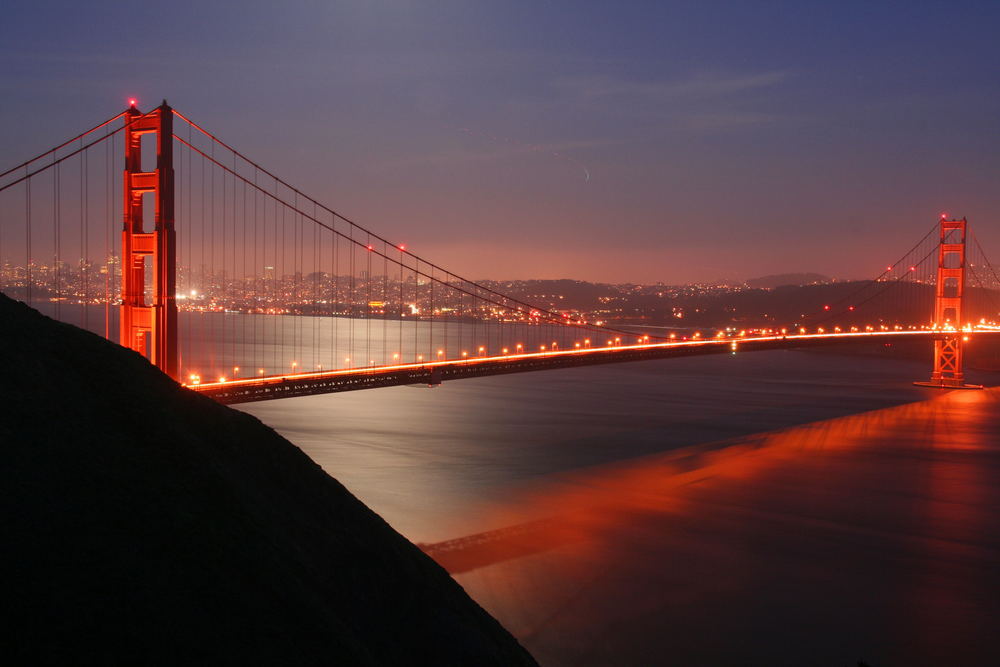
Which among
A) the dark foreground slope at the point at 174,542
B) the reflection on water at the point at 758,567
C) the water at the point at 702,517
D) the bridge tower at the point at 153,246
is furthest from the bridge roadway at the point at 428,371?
the dark foreground slope at the point at 174,542

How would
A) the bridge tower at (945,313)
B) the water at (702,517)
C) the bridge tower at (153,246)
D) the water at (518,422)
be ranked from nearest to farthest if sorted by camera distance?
1. the water at (702,517)
2. the bridge tower at (153,246)
3. the water at (518,422)
4. the bridge tower at (945,313)

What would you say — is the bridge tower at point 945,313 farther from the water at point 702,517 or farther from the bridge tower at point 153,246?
the bridge tower at point 153,246

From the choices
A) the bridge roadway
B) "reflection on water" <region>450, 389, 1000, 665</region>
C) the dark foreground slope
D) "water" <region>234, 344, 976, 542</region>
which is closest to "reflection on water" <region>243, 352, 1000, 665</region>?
"reflection on water" <region>450, 389, 1000, 665</region>

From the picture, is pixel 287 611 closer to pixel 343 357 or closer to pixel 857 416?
pixel 857 416

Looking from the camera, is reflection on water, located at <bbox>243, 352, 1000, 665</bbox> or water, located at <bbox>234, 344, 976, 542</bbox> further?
water, located at <bbox>234, 344, 976, 542</bbox>

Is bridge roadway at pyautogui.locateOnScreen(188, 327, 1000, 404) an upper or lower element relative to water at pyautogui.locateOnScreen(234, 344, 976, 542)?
upper

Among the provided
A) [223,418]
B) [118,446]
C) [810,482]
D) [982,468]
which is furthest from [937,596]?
[982,468]

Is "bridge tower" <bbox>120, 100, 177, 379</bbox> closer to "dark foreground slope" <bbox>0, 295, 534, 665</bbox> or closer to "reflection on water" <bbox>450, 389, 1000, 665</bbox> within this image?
"reflection on water" <bbox>450, 389, 1000, 665</bbox>
